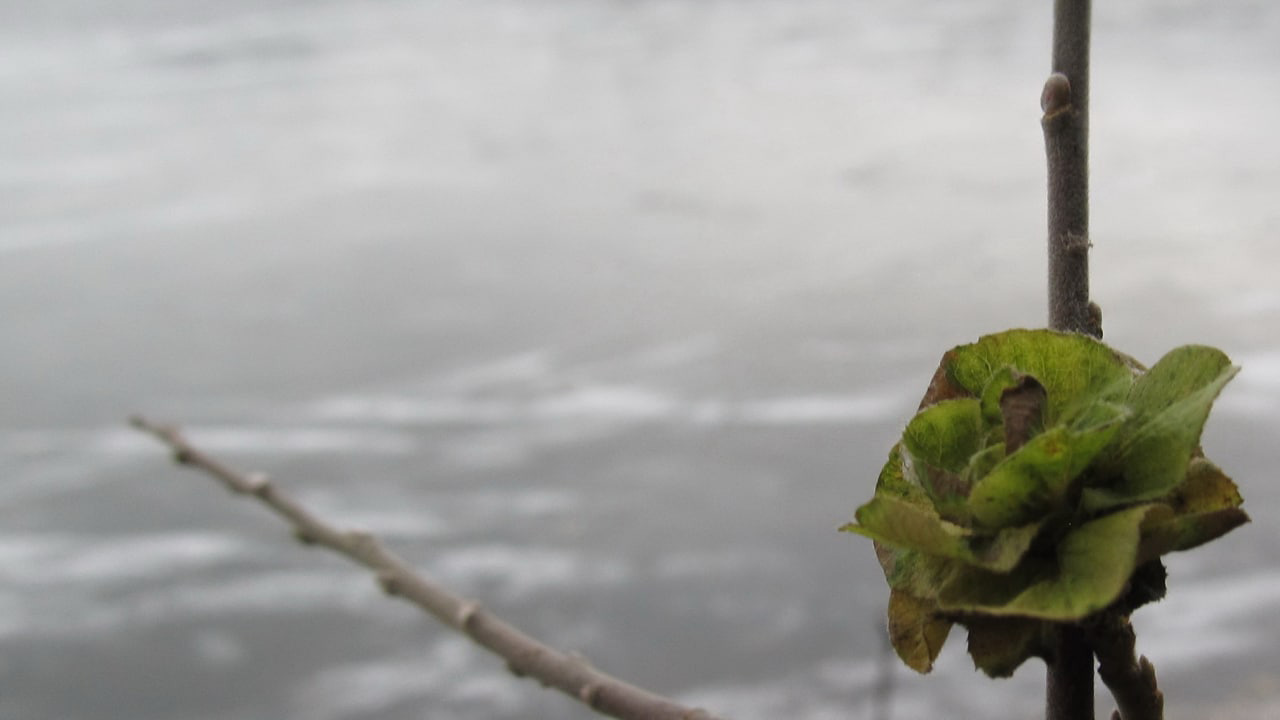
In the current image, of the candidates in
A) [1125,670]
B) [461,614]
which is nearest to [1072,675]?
[1125,670]

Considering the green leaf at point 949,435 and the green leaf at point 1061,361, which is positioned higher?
the green leaf at point 1061,361

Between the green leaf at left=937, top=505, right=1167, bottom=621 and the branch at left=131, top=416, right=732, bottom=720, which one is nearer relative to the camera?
the green leaf at left=937, top=505, right=1167, bottom=621

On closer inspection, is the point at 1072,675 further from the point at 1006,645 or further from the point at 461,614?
the point at 461,614

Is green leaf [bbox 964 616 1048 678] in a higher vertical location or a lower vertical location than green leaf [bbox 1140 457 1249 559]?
lower

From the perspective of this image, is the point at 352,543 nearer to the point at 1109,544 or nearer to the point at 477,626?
the point at 477,626

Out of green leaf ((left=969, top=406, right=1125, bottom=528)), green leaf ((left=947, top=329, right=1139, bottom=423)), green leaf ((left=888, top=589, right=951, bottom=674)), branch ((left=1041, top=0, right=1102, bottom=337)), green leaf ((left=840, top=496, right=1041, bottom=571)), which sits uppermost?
branch ((left=1041, top=0, right=1102, bottom=337))
